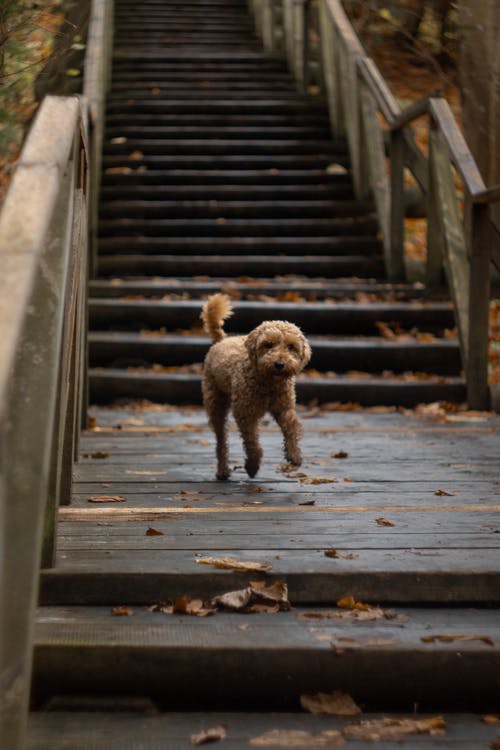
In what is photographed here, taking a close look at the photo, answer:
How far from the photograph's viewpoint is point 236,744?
7.57ft

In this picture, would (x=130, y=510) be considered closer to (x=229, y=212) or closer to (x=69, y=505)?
(x=69, y=505)

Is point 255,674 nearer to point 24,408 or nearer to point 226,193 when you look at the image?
point 24,408

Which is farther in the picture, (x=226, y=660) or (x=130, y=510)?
(x=130, y=510)

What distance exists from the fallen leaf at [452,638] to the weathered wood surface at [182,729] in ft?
0.62

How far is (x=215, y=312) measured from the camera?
16.5 feet

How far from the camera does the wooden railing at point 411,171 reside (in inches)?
254

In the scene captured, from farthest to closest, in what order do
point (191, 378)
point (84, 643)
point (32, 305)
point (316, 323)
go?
point (316, 323), point (191, 378), point (84, 643), point (32, 305)

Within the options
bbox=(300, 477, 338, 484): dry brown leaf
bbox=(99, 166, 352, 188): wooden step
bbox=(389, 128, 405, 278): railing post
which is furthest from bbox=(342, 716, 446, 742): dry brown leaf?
bbox=(99, 166, 352, 188): wooden step

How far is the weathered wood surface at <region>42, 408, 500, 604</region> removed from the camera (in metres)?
2.87

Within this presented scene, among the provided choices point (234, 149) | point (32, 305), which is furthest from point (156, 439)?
point (234, 149)

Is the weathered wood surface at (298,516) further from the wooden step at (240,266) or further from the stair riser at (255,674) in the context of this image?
the wooden step at (240,266)

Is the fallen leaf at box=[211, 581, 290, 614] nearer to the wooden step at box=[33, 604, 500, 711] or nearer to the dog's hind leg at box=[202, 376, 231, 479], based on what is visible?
the wooden step at box=[33, 604, 500, 711]

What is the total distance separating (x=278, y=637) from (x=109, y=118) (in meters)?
→ 9.48

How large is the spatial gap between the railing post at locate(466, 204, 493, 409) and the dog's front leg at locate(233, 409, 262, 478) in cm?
240
